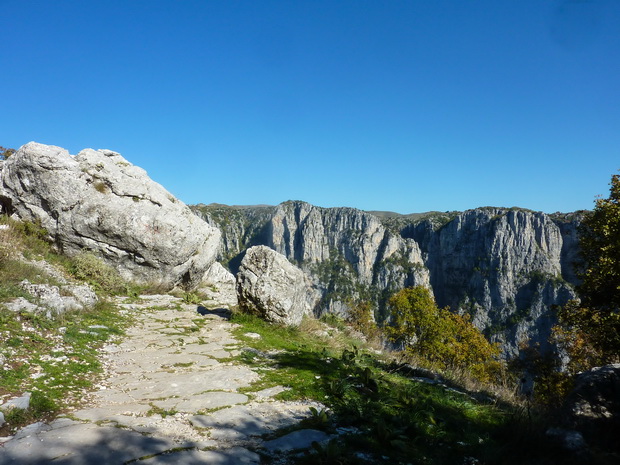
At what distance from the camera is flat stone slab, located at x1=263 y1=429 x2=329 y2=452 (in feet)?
13.6

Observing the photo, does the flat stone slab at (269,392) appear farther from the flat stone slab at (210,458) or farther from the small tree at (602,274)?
the small tree at (602,274)

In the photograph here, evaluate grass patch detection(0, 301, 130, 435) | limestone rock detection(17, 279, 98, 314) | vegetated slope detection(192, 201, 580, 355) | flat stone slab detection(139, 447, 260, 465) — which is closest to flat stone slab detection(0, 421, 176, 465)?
flat stone slab detection(139, 447, 260, 465)

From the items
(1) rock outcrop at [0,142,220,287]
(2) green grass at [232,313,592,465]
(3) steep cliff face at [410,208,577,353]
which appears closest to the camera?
(2) green grass at [232,313,592,465]

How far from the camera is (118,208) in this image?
16.2 m

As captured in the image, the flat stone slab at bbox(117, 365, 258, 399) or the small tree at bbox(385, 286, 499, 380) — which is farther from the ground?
the flat stone slab at bbox(117, 365, 258, 399)

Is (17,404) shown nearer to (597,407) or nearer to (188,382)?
(188,382)

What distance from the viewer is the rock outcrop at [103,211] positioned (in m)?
15.4

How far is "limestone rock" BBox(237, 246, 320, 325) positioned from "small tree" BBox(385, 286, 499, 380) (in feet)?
82.6

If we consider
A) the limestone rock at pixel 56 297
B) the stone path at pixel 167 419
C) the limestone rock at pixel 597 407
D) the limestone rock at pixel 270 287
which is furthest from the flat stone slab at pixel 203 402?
the limestone rock at pixel 270 287

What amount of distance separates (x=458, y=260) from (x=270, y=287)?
17662 centimetres

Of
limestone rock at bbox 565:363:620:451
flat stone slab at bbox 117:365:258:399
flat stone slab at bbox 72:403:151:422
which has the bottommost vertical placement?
flat stone slab at bbox 117:365:258:399

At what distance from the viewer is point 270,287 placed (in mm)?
11844

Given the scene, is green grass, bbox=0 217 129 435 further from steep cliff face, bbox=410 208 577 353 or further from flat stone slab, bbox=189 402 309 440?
steep cliff face, bbox=410 208 577 353

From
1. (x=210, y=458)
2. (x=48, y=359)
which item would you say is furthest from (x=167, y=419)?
(x=48, y=359)
